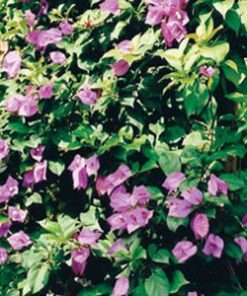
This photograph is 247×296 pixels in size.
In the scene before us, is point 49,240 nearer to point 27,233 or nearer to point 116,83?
point 27,233

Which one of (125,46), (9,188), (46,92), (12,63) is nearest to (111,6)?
(125,46)

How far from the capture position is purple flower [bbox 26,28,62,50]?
8.11ft

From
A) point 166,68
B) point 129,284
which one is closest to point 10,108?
point 166,68

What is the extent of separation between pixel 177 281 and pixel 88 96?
0.66 metres

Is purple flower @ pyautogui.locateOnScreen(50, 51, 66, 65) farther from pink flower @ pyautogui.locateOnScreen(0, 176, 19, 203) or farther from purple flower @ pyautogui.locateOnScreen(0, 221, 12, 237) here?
purple flower @ pyautogui.locateOnScreen(0, 221, 12, 237)

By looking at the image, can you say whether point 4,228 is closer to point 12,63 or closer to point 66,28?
point 12,63

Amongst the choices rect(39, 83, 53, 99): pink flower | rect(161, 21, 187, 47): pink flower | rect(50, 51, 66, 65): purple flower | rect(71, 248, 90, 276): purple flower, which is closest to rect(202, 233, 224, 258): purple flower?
rect(71, 248, 90, 276): purple flower

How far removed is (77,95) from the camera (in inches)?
92.6

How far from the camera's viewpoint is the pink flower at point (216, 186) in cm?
Answer: 207

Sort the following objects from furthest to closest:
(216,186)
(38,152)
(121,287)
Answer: (38,152)
(121,287)
(216,186)

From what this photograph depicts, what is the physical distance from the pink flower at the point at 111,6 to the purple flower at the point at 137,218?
2.12ft

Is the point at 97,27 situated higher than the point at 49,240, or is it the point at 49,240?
the point at 97,27

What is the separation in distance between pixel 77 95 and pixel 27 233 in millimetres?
550

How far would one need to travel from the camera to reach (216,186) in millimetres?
2070
